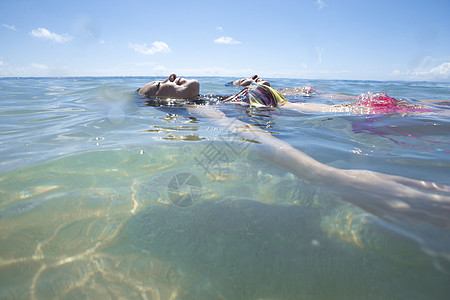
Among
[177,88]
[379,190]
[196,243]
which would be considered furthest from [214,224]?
[177,88]

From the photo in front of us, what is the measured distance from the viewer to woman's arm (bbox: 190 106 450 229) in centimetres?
121

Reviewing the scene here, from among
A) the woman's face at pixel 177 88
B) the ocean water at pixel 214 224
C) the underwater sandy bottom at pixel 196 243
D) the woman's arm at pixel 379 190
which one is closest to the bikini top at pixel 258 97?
the woman's face at pixel 177 88

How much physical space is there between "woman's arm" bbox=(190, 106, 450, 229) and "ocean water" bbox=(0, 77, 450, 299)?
0.03 ft

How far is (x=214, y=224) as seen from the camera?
1199 millimetres

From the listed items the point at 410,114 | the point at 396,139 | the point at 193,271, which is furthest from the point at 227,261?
the point at 410,114

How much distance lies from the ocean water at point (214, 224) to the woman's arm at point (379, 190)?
0.01 m

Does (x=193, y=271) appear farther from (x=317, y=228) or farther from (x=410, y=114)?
(x=410, y=114)

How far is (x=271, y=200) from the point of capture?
141 cm

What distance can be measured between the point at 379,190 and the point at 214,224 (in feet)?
3.45

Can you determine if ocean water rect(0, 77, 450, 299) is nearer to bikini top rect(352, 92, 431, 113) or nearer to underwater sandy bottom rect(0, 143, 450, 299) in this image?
underwater sandy bottom rect(0, 143, 450, 299)

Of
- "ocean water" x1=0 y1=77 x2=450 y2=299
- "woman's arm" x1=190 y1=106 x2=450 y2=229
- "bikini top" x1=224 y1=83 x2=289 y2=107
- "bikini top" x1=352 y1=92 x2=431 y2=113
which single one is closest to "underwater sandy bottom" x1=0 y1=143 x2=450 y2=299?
"ocean water" x1=0 y1=77 x2=450 y2=299

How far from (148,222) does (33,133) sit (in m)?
2.65

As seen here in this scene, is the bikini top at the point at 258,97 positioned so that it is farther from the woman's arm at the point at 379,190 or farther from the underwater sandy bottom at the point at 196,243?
the underwater sandy bottom at the point at 196,243

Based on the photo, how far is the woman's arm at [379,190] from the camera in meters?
1.21
